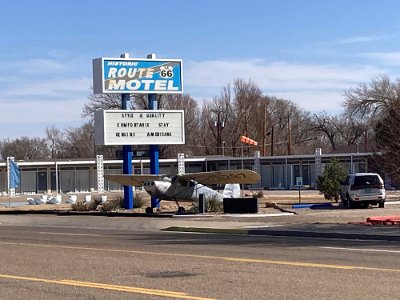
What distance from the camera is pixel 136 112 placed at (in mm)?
36875

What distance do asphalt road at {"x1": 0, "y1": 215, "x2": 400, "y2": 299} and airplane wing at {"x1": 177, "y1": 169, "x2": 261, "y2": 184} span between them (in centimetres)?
1192

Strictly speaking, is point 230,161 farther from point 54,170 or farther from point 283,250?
point 283,250

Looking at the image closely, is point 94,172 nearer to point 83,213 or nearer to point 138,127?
point 138,127

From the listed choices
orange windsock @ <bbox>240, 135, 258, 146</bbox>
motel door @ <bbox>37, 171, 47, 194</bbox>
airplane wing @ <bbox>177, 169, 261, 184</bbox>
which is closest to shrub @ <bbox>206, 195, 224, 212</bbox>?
airplane wing @ <bbox>177, 169, 261, 184</bbox>

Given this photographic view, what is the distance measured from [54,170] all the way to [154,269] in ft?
207

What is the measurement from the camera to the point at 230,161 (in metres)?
77.6

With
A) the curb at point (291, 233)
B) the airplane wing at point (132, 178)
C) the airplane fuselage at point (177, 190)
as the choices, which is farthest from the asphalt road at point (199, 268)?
the airplane wing at point (132, 178)

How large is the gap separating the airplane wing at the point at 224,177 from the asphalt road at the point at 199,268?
1192cm

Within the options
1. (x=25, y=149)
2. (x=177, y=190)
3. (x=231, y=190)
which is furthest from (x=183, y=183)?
(x=25, y=149)

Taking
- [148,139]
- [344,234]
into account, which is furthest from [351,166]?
[344,234]

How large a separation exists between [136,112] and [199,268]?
24530 mm

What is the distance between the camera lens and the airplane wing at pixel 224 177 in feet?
108

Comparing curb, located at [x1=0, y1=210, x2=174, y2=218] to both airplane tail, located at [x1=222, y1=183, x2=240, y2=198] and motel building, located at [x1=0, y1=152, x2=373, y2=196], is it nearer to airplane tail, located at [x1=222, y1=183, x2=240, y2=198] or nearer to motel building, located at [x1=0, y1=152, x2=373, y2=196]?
airplane tail, located at [x1=222, y1=183, x2=240, y2=198]

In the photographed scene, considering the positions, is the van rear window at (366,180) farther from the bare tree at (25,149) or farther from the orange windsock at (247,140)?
the bare tree at (25,149)
